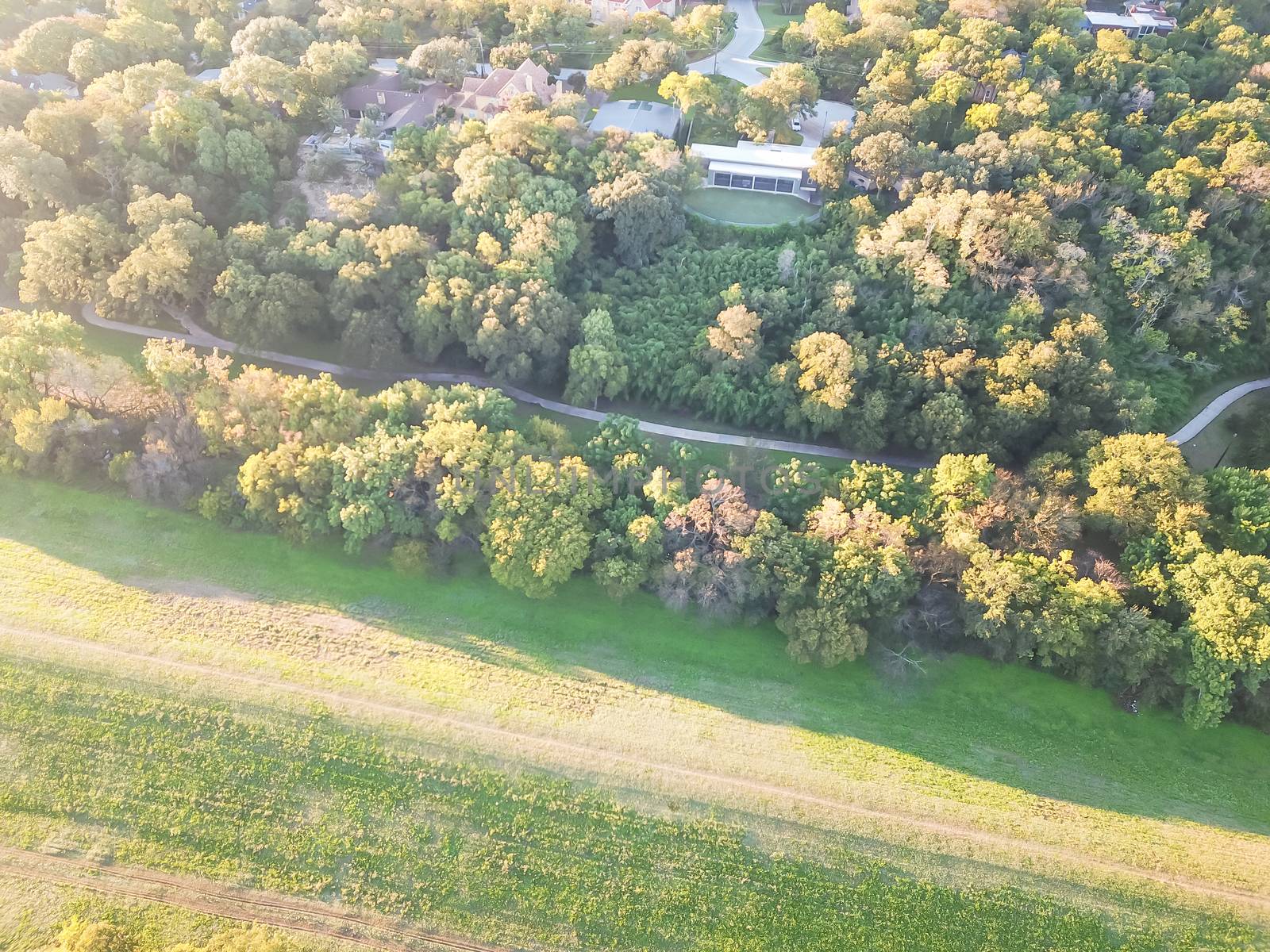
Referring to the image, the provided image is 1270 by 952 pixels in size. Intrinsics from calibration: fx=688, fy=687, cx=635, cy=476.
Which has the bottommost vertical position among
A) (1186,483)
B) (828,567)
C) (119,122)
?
(828,567)

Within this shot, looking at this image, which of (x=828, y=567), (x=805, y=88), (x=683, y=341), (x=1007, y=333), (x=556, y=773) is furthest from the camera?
(x=805, y=88)

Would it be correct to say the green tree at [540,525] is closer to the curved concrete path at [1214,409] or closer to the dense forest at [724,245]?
the dense forest at [724,245]

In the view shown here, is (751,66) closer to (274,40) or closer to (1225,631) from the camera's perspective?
(274,40)

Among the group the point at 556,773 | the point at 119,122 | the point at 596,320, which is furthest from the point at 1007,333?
the point at 119,122

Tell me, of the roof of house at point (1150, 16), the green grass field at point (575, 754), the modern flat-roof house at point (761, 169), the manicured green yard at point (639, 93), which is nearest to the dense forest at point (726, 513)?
the green grass field at point (575, 754)

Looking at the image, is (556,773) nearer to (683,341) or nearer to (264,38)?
(683,341)

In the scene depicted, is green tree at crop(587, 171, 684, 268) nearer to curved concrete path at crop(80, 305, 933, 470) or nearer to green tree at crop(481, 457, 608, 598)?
curved concrete path at crop(80, 305, 933, 470)

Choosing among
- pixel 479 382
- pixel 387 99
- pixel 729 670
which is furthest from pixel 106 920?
pixel 387 99

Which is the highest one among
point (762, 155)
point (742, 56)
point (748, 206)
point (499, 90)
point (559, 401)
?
point (742, 56)
